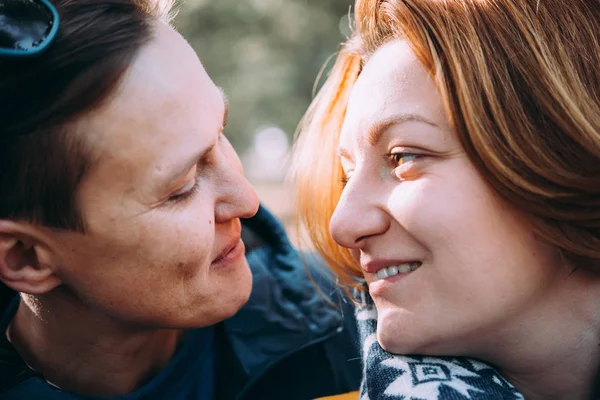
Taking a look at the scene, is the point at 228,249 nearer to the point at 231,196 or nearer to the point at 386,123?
the point at 231,196

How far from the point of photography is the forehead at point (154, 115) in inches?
72.2

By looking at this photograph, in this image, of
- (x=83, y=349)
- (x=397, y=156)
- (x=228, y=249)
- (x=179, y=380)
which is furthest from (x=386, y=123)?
(x=83, y=349)

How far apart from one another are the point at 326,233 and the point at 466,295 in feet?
2.68

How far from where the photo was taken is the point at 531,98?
1.75m

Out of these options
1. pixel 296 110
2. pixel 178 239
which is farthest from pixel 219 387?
pixel 296 110

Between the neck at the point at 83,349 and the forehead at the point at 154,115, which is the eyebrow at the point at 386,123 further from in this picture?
the neck at the point at 83,349

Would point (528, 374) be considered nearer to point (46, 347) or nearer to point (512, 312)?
point (512, 312)

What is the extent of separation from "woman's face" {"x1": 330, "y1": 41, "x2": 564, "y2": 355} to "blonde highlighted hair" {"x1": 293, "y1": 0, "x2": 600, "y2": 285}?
0.17 feet

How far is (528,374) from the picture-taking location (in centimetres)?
197

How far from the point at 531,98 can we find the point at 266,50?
8.67 metres

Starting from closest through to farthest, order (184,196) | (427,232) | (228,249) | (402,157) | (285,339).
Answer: (427,232) → (402,157) → (184,196) → (228,249) → (285,339)

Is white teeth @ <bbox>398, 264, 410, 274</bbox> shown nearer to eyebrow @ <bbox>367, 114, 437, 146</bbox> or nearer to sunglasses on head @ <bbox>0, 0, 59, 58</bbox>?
eyebrow @ <bbox>367, 114, 437, 146</bbox>

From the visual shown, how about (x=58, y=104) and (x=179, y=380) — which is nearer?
(x=58, y=104)

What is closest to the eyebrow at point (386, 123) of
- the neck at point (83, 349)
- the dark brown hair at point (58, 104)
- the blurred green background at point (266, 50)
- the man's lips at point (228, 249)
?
the man's lips at point (228, 249)
